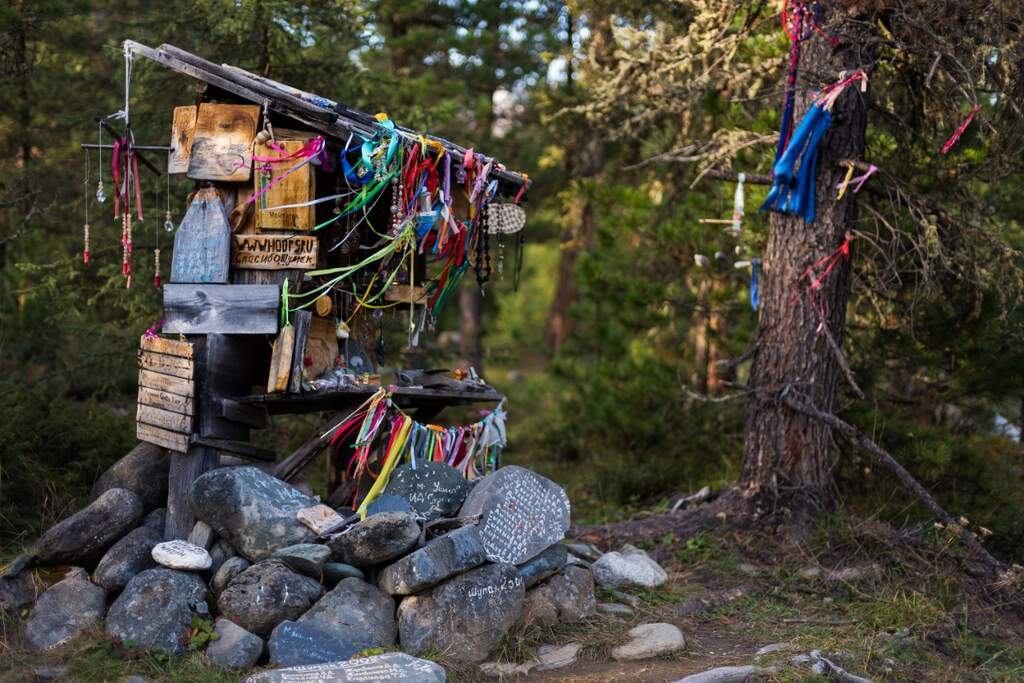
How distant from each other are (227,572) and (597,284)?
6.55 metres

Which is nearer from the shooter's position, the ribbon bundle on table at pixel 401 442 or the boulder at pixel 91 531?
the boulder at pixel 91 531

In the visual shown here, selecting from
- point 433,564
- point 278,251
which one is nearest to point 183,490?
point 278,251

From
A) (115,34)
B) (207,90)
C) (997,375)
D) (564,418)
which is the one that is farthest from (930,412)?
(115,34)

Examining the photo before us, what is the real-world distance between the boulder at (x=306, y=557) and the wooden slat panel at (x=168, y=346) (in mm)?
1581

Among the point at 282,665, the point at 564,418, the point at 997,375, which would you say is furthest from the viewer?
the point at 564,418

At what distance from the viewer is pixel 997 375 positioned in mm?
9969

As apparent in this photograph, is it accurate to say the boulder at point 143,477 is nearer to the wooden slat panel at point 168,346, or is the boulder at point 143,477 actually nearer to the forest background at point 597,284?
the forest background at point 597,284

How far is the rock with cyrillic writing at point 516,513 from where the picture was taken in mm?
7332

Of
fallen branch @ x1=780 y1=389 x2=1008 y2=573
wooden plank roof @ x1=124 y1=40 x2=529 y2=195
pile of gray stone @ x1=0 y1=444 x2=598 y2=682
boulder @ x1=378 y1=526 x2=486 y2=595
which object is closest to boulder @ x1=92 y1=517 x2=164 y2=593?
pile of gray stone @ x1=0 y1=444 x2=598 y2=682

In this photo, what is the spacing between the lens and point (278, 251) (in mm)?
7523

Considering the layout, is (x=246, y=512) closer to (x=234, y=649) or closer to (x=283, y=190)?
(x=234, y=649)

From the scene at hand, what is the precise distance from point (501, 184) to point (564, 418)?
643 cm

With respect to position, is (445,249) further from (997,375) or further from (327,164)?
(997,375)

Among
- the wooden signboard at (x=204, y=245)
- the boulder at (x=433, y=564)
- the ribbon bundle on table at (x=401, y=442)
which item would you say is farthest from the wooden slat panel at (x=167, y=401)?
the boulder at (x=433, y=564)
